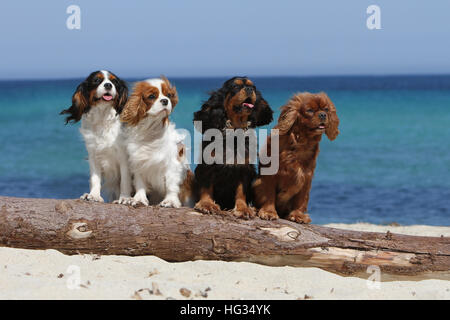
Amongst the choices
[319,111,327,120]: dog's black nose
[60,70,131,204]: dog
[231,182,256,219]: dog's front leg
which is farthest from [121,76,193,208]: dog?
[319,111,327,120]: dog's black nose

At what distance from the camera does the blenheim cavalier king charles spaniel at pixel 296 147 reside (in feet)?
19.6

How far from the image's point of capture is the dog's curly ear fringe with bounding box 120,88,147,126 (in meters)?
6.14

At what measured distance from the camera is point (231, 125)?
6000 mm

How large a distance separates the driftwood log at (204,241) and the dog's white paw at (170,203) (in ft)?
1.55

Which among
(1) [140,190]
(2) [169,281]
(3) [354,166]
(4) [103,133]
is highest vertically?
(4) [103,133]

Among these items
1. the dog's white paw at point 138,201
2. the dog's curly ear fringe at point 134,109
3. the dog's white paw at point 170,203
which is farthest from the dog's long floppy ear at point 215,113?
the dog's white paw at point 138,201

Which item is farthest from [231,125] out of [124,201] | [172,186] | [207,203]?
[124,201]

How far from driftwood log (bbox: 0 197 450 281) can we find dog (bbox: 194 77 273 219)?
0.29m

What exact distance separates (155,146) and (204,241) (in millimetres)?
1163

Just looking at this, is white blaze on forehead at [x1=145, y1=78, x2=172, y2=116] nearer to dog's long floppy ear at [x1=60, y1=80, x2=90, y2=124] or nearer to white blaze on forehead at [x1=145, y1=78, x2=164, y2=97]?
white blaze on forehead at [x1=145, y1=78, x2=164, y2=97]

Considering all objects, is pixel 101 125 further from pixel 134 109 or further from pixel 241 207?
pixel 241 207

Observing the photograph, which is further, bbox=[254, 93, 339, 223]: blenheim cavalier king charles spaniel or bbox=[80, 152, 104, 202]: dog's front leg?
bbox=[80, 152, 104, 202]: dog's front leg

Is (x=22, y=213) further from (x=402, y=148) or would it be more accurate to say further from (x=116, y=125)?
(x=402, y=148)

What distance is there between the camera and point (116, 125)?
644 cm
